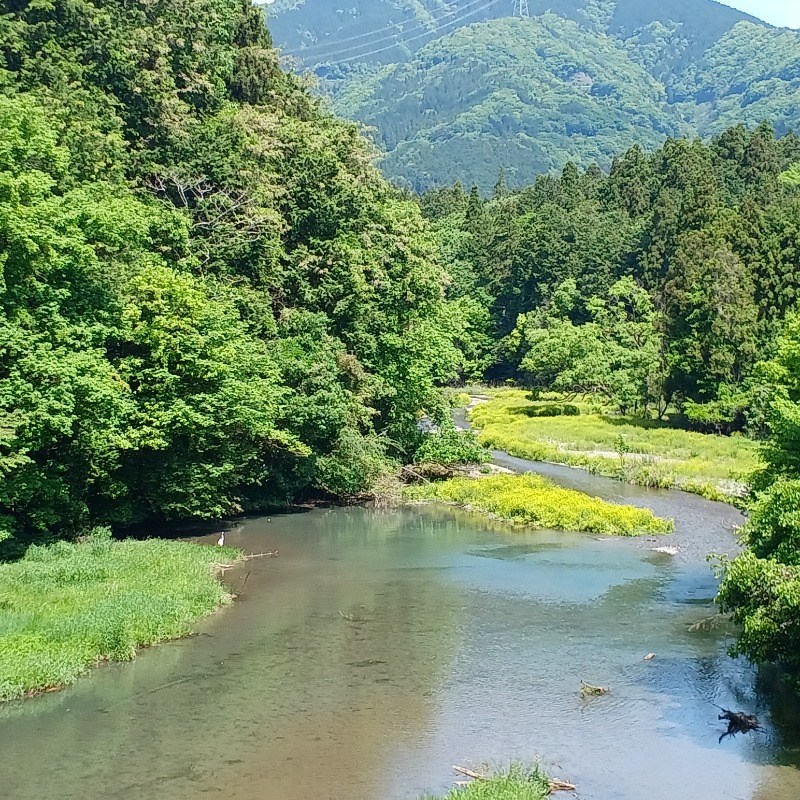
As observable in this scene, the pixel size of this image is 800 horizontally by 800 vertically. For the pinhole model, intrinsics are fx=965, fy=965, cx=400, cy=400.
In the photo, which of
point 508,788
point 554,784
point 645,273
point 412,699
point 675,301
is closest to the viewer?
point 508,788

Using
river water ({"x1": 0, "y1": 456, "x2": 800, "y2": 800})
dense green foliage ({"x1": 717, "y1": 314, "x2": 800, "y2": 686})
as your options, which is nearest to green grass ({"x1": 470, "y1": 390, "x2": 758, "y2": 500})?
river water ({"x1": 0, "y1": 456, "x2": 800, "y2": 800})

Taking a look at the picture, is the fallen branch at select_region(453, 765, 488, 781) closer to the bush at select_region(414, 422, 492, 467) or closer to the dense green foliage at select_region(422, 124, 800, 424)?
the bush at select_region(414, 422, 492, 467)

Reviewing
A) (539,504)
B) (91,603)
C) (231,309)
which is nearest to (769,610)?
(91,603)

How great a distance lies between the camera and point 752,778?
696 inches

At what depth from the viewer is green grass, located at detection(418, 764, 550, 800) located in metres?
16.0

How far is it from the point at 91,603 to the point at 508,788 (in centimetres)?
1333

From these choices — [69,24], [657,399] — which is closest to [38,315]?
[69,24]

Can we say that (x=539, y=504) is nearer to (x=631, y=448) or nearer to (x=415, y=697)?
(x=631, y=448)

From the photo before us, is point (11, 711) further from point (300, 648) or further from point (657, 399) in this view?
point (657, 399)

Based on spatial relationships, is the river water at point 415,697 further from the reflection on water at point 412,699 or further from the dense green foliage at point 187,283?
the dense green foliage at point 187,283

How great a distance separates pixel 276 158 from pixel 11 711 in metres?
33.2

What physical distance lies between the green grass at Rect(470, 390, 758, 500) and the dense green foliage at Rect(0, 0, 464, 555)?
1030 centimetres

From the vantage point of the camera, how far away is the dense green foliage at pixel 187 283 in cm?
2970

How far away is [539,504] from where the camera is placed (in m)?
41.7
